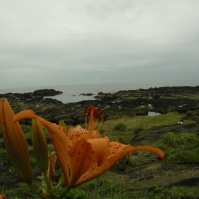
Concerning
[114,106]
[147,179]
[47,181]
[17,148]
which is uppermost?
[17,148]

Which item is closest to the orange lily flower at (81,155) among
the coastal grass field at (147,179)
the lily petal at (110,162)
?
the lily petal at (110,162)

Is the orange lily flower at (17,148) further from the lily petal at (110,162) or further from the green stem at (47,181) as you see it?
the lily petal at (110,162)

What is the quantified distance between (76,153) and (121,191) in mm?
5520

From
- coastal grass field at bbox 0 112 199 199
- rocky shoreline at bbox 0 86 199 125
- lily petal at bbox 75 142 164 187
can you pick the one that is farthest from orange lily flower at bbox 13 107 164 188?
rocky shoreline at bbox 0 86 199 125

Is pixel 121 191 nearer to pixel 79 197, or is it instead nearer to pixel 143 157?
pixel 79 197

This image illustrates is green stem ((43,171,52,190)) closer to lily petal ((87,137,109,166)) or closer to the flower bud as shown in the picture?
the flower bud

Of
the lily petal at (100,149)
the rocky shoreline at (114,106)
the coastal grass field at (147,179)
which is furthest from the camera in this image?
the rocky shoreline at (114,106)

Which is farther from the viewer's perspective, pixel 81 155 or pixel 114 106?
pixel 114 106

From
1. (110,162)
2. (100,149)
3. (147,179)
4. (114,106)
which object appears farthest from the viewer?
(114,106)

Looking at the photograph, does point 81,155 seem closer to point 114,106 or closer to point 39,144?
point 39,144

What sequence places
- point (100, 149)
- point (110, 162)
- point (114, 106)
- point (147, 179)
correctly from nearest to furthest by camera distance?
1. point (100, 149)
2. point (110, 162)
3. point (147, 179)
4. point (114, 106)

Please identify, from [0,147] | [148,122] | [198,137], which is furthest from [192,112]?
[0,147]

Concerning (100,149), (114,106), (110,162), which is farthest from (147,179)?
(114,106)

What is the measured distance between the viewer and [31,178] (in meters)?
1.08
